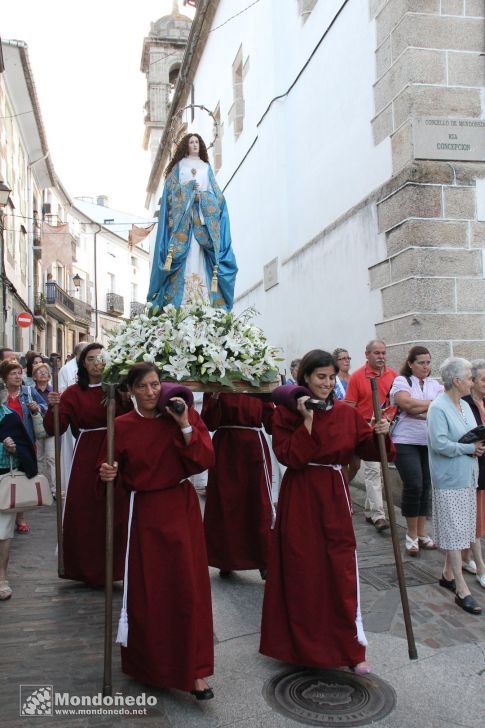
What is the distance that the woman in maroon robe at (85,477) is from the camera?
4887 mm

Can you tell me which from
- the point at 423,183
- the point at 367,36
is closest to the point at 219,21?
the point at 367,36

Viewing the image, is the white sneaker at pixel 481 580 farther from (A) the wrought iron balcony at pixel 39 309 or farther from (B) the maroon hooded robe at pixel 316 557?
(A) the wrought iron balcony at pixel 39 309

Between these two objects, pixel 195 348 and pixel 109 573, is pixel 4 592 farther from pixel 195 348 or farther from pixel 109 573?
pixel 195 348

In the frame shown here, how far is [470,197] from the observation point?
6672 millimetres

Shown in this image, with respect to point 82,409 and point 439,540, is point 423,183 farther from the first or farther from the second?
point 82,409

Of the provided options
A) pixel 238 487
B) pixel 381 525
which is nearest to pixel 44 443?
pixel 238 487

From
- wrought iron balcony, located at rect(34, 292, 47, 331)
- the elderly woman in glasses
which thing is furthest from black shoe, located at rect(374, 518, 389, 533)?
wrought iron balcony, located at rect(34, 292, 47, 331)

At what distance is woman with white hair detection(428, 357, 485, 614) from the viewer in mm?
4586

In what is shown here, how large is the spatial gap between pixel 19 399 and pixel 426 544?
13.7ft

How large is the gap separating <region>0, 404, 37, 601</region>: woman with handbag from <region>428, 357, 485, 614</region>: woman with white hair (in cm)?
292

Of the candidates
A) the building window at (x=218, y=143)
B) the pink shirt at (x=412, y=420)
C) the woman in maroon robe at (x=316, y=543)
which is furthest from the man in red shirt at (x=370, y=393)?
the building window at (x=218, y=143)

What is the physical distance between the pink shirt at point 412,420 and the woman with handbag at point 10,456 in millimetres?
3003

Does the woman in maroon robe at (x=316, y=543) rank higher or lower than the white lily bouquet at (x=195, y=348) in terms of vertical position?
lower

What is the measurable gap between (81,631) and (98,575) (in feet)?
2.58
